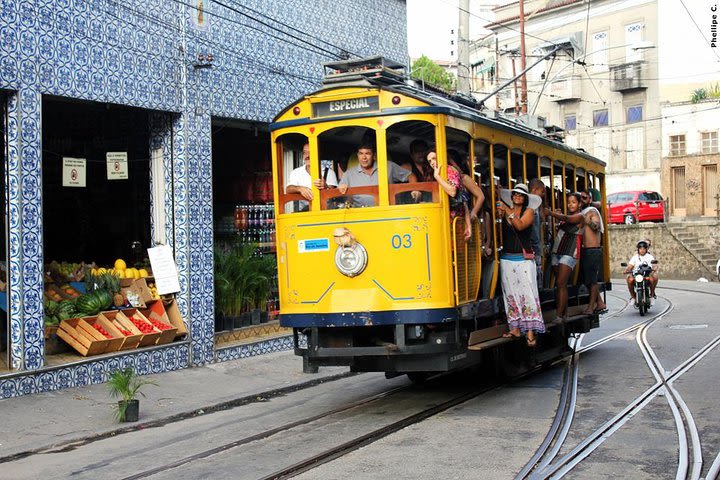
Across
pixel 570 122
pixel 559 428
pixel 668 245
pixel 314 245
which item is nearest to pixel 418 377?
pixel 314 245

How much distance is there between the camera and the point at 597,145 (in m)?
49.7

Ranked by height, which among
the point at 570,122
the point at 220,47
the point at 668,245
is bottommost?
the point at 668,245

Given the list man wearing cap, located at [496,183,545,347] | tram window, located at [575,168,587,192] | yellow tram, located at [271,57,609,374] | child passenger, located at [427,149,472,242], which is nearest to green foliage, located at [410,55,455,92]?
tram window, located at [575,168,587,192]

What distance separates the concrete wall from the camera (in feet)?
120

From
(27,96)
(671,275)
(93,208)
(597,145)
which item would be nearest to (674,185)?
(597,145)

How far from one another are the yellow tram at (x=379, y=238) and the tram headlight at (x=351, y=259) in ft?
0.04

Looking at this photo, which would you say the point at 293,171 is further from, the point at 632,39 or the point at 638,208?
the point at 632,39

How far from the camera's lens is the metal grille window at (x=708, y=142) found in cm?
4419

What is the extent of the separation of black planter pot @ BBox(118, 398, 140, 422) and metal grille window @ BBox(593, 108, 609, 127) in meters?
42.6

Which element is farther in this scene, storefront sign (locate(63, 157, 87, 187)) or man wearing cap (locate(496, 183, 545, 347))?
storefront sign (locate(63, 157, 87, 187))

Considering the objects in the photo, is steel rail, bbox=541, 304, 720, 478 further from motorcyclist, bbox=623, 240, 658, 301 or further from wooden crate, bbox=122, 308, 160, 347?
motorcyclist, bbox=623, 240, 658, 301

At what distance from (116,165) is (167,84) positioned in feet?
4.53

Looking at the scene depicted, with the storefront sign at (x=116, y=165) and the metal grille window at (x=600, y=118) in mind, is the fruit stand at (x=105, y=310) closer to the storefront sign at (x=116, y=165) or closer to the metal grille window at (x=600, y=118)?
the storefront sign at (x=116, y=165)

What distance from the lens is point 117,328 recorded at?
12508mm
